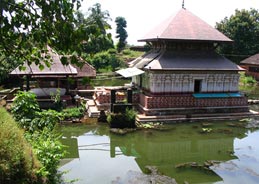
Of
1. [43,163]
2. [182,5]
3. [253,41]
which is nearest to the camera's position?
[43,163]

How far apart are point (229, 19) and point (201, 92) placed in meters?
26.7

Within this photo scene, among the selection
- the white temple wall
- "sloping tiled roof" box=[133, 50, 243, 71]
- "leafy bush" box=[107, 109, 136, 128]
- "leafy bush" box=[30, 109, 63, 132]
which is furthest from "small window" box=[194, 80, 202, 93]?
"leafy bush" box=[30, 109, 63, 132]

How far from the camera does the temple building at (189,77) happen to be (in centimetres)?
1414

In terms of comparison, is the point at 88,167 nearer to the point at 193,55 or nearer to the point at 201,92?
the point at 201,92

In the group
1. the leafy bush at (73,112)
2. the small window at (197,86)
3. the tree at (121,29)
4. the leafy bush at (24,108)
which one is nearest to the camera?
the leafy bush at (24,108)

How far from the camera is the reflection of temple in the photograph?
8453 mm

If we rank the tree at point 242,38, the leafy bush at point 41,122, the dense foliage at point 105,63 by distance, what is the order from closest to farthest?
the leafy bush at point 41,122, the tree at point 242,38, the dense foliage at point 105,63

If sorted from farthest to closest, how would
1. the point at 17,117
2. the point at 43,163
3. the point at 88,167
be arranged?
1. the point at 17,117
2. the point at 88,167
3. the point at 43,163

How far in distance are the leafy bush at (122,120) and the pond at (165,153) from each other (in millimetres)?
444

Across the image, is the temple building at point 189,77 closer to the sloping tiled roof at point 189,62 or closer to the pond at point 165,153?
the sloping tiled roof at point 189,62

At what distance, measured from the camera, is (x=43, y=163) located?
5906mm

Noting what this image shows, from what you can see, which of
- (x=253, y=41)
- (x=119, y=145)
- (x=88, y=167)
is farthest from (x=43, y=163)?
(x=253, y=41)

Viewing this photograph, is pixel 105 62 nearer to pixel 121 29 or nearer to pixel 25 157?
pixel 121 29

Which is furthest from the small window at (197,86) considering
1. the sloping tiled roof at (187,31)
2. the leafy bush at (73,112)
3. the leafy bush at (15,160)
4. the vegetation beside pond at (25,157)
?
the leafy bush at (15,160)
